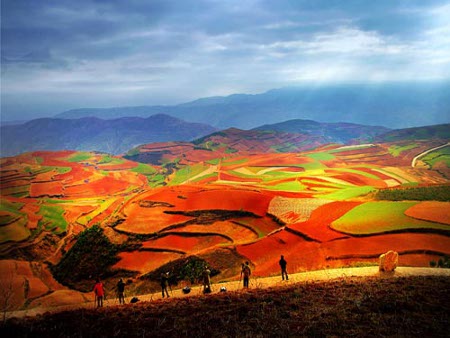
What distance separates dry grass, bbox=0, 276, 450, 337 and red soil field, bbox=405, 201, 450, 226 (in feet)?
43.0

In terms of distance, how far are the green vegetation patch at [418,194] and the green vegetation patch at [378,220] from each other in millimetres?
3503

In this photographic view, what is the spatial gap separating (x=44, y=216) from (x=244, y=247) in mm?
42882

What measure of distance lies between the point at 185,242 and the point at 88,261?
9935mm

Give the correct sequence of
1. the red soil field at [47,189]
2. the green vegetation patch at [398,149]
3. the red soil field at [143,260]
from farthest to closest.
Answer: the green vegetation patch at [398,149] < the red soil field at [47,189] < the red soil field at [143,260]

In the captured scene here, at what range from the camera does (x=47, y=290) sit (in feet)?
88.7

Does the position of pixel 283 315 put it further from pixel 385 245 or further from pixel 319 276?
pixel 385 245

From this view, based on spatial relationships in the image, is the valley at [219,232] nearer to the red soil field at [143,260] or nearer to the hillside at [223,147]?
the red soil field at [143,260]

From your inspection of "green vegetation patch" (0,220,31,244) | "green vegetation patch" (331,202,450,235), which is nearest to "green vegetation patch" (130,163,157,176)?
"green vegetation patch" (0,220,31,244)

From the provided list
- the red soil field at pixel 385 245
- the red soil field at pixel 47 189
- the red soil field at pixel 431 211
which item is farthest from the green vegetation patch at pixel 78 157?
the red soil field at pixel 431 211

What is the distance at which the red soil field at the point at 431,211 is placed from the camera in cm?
2453

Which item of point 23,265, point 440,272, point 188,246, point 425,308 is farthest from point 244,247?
point 23,265

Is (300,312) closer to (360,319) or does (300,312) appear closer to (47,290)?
(360,319)

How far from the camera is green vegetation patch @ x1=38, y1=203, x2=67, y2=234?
161 feet

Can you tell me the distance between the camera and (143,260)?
3003 centimetres
